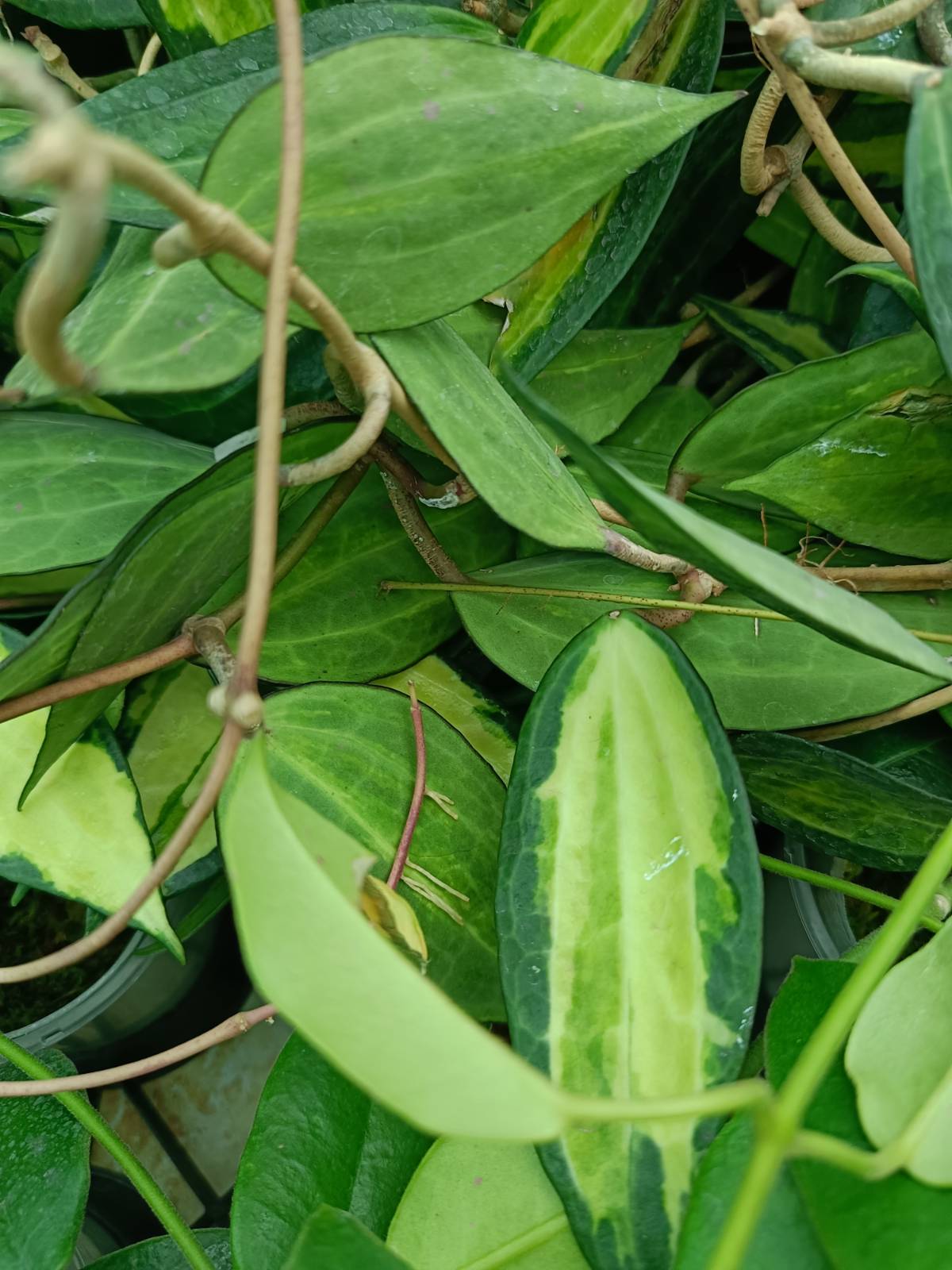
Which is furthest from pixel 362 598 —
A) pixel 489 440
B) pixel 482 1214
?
pixel 482 1214

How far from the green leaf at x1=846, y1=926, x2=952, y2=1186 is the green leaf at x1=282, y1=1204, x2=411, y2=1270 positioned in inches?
5.9

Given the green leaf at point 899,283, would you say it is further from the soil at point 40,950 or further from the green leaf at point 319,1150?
the soil at point 40,950

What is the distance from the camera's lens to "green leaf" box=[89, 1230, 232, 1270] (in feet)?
1.66

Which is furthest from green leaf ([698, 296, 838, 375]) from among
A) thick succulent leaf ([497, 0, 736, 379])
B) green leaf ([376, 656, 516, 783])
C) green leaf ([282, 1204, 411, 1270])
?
green leaf ([282, 1204, 411, 1270])

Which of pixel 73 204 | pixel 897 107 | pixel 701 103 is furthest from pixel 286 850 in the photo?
pixel 897 107

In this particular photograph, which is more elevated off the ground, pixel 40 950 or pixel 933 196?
pixel 933 196

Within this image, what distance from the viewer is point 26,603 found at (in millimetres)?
528

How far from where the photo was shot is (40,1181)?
470mm

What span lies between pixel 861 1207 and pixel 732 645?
0.22m

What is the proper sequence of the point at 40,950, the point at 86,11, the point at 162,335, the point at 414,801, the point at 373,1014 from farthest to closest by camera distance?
the point at 40,950 < the point at 86,11 < the point at 414,801 < the point at 162,335 < the point at 373,1014

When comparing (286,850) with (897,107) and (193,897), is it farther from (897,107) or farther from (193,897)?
(897,107)

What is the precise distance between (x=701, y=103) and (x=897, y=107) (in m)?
0.25

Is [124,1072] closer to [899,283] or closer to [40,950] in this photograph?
[40,950]

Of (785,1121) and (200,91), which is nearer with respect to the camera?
(785,1121)
